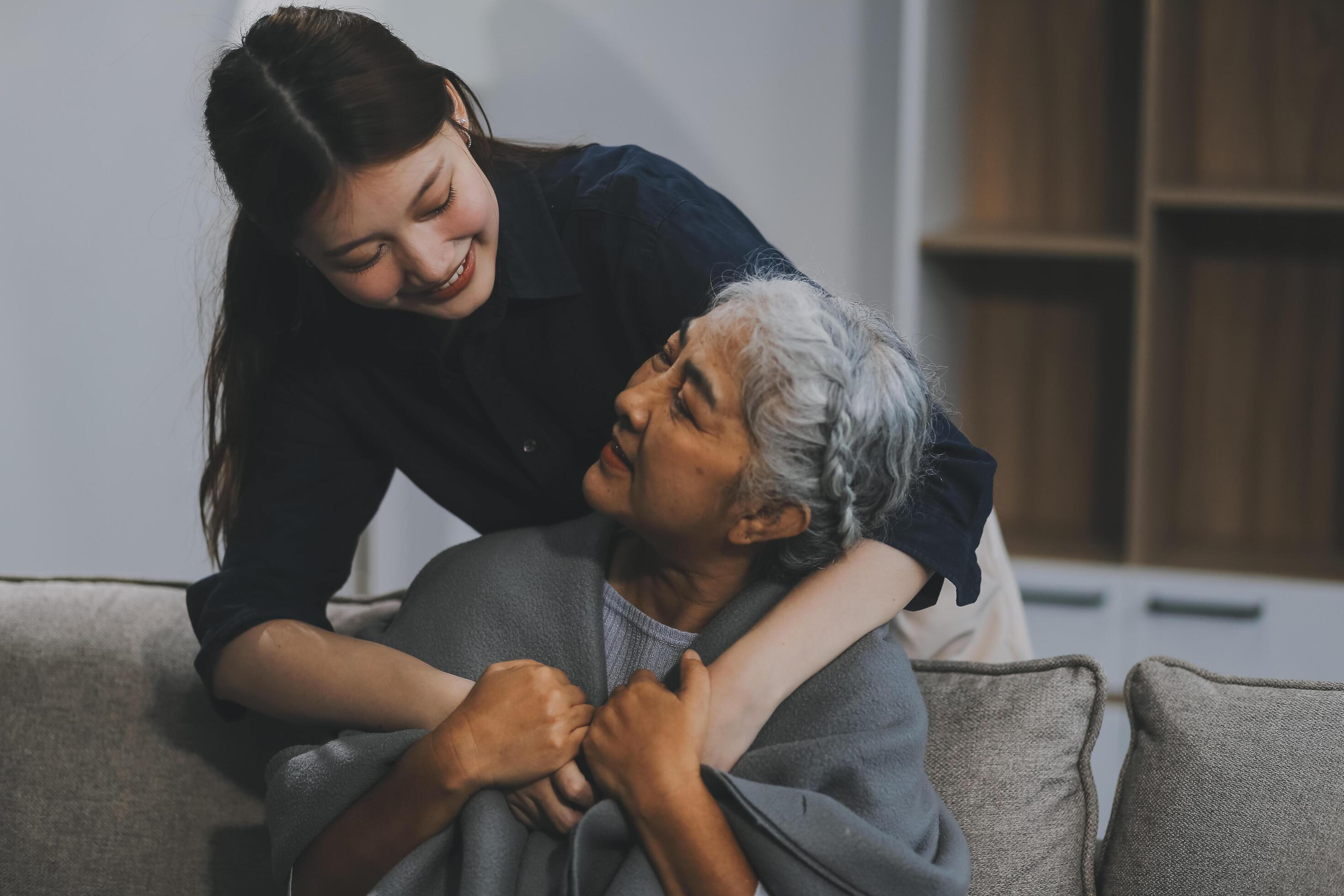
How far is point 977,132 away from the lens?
2.88 meters

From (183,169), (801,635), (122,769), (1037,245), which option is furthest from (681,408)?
(183,169)

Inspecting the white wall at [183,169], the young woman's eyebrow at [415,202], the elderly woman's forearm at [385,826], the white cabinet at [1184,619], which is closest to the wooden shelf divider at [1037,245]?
the white wall at [183,169]

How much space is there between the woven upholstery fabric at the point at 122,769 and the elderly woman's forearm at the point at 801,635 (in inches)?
21.8

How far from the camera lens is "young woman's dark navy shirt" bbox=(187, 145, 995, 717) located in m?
1.37

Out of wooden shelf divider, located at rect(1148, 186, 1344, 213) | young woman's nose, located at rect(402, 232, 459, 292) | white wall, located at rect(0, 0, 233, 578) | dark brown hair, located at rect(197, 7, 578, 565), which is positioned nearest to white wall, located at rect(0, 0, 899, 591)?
white wall, located at rect(0, 0, 233, 578)

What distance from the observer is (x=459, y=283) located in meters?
1.32

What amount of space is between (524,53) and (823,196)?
0.80 metres

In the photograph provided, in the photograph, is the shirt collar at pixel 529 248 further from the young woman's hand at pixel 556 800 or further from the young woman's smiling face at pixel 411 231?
the young woman's hand at pixel 556 800

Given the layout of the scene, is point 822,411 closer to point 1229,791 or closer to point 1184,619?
point 1229,791

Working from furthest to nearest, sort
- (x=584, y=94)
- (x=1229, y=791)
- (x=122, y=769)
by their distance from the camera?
1. (x=584, y=94)
2. (x=122, y=769)
3. (x=1229, y=791)

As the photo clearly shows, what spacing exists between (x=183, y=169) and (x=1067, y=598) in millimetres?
2066

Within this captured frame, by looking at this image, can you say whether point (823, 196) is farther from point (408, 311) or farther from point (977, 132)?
point (408, 311)

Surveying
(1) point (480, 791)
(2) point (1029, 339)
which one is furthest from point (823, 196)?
(1) point (480, 791)

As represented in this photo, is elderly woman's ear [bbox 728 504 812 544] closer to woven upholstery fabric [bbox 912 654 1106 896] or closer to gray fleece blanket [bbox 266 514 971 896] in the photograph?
gray fleece blanket [bbox 266 514 971 896]
